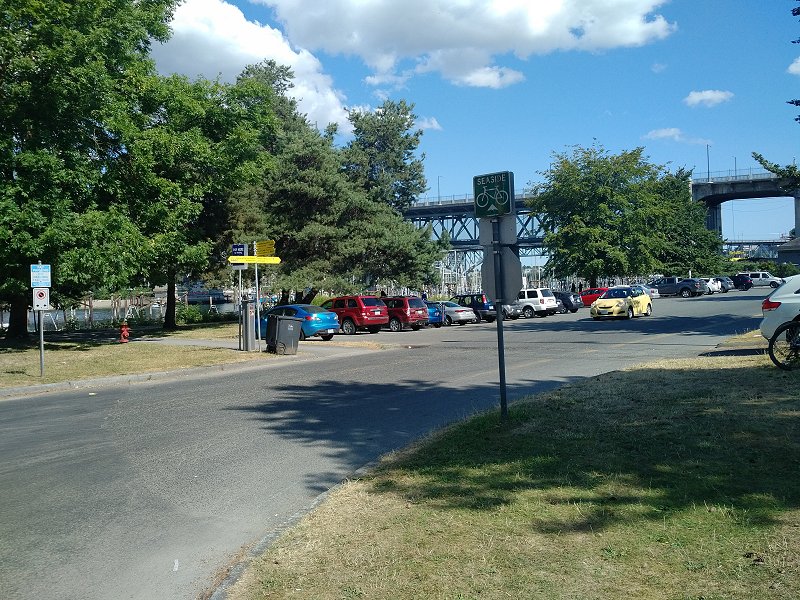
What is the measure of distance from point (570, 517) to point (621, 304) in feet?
100.0

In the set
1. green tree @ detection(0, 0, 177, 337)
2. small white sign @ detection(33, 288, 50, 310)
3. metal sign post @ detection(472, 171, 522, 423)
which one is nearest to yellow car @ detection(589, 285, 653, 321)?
green tree @ detection(0, 0, 177, 337)

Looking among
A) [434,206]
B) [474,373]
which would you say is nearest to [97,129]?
[474,373]

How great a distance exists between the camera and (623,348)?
19.5 meters

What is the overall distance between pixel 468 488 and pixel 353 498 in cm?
99

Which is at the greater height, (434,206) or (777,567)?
(434,206)

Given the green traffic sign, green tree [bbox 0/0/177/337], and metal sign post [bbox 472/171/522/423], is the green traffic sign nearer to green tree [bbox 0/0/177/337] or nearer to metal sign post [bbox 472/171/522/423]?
metal sign post [bbox 472/171/522/423]

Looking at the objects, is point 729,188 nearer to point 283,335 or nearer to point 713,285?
point 713,285

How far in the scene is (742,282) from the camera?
7762 cm

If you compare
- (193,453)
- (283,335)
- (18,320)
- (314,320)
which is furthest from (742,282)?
(193,453)

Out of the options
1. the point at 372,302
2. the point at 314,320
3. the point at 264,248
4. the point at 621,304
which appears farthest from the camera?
the point at 621,304

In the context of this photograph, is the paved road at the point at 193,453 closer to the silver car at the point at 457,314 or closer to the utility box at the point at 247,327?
the utility box at the point at 247,327

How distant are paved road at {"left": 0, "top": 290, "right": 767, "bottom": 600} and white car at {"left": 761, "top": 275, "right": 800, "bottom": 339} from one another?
3.07 metres

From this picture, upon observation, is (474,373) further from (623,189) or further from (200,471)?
(623,189)

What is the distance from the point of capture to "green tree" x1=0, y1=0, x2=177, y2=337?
65.6 ft
